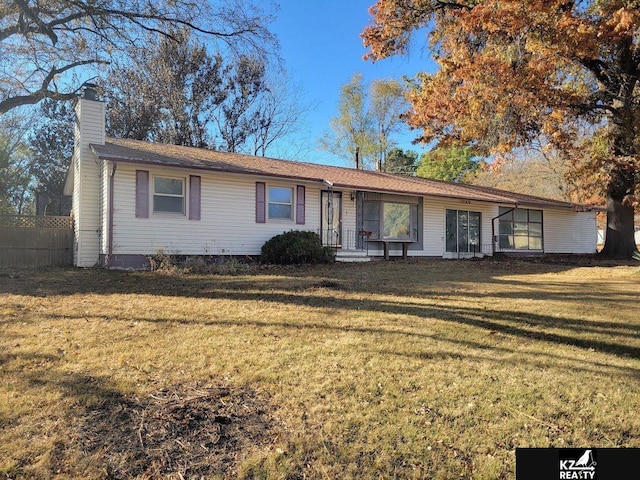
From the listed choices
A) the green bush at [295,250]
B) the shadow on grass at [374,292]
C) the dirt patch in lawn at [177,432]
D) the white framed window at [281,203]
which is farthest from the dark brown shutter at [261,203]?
the dirt patch in lawn at [177,432]

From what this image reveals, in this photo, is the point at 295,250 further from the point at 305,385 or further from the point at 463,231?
the point at 463,231

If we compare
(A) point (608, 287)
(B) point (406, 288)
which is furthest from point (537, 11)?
(B) point (406, 288)

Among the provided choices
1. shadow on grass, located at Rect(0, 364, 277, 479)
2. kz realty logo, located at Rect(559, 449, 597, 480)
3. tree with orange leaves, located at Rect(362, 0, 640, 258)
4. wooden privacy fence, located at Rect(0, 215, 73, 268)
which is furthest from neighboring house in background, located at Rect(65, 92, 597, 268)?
kz realty logo, located at Rect(559, 449, 597, 480)

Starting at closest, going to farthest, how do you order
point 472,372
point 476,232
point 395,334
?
1. point 472,372
2. point 395,334
3. point 476,232

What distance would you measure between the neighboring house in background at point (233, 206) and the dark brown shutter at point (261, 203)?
30mm

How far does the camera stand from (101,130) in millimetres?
12031

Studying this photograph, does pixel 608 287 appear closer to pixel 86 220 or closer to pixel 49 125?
pixel 86 220

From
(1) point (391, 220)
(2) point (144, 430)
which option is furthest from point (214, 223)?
(2) point (144, 430)

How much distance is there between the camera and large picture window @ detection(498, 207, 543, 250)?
19109mm

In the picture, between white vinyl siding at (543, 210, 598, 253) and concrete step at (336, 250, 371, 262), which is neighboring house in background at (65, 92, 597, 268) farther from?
white vinyl siding at (543, 210, 598, 253)

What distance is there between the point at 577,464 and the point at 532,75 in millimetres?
12223

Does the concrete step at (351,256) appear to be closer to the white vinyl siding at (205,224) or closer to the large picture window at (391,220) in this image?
the large picture window at (391,220)

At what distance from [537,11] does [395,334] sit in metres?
10.4

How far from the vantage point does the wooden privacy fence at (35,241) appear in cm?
1148
